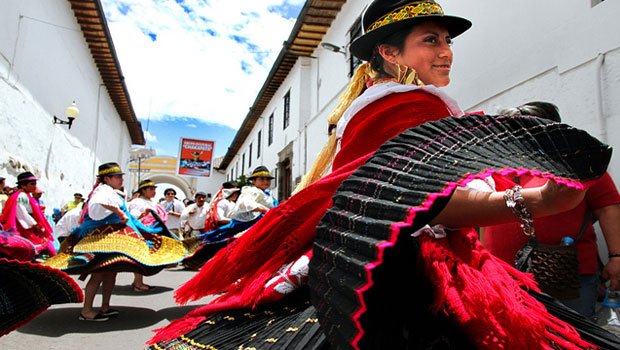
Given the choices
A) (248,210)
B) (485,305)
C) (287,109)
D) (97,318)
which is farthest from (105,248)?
(287,109)

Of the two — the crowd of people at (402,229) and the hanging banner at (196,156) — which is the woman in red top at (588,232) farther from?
the hanging banner at (196,156)

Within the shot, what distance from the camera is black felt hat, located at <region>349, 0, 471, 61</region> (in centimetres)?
123

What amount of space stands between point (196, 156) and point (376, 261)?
1030 inches

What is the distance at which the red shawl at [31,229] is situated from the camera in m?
6.11

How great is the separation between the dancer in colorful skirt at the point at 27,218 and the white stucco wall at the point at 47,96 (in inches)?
79.8

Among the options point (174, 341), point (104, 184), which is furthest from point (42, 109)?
point (174, 341)

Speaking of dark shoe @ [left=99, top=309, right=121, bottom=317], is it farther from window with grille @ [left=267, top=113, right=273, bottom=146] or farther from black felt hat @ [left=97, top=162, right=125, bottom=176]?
window with grille @ [left=267, top=113, right=273, bottom=146]

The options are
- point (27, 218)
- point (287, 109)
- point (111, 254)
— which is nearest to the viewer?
point (111, 254)

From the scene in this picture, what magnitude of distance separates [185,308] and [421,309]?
202 inches

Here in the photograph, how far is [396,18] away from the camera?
1254 mm

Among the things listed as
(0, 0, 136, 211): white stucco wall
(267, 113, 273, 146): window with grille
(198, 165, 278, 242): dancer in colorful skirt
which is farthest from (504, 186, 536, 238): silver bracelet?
(267, 113, 273, 146): window with grille

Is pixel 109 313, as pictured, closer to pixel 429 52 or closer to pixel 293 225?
pixel 293 225

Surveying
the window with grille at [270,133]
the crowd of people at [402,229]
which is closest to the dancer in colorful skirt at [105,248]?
the crowd of people at [402,229]

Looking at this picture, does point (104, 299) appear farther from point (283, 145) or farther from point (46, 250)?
point (283, 145)
